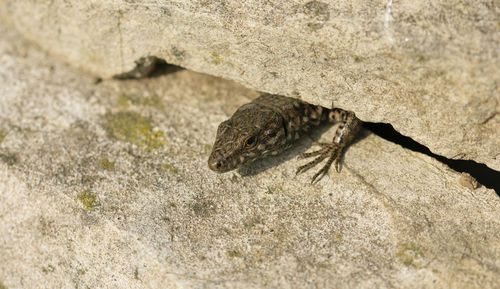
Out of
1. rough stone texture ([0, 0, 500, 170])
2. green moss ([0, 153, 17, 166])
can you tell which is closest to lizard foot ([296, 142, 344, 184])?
rough stone texture ([0, 0, 500, 170])

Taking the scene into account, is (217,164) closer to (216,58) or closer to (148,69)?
(216,58)

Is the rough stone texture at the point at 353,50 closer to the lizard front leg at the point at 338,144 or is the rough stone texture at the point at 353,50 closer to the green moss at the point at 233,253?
the lizard front leg at the point at 338,144

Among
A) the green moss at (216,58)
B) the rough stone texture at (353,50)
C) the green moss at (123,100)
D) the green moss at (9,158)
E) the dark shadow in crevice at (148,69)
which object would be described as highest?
the rough stone texture at (353,50)

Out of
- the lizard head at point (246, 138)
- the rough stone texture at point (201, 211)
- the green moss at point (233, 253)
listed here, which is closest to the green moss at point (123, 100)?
the rough stone texture at point (201, 211)

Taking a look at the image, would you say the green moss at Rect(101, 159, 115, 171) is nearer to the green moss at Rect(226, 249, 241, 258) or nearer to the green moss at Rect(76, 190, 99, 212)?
the green moss at Rect(76, 190, 99, 212)

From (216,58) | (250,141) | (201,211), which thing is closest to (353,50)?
(250,141)

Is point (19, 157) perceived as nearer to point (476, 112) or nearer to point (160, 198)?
point (160, 198)
